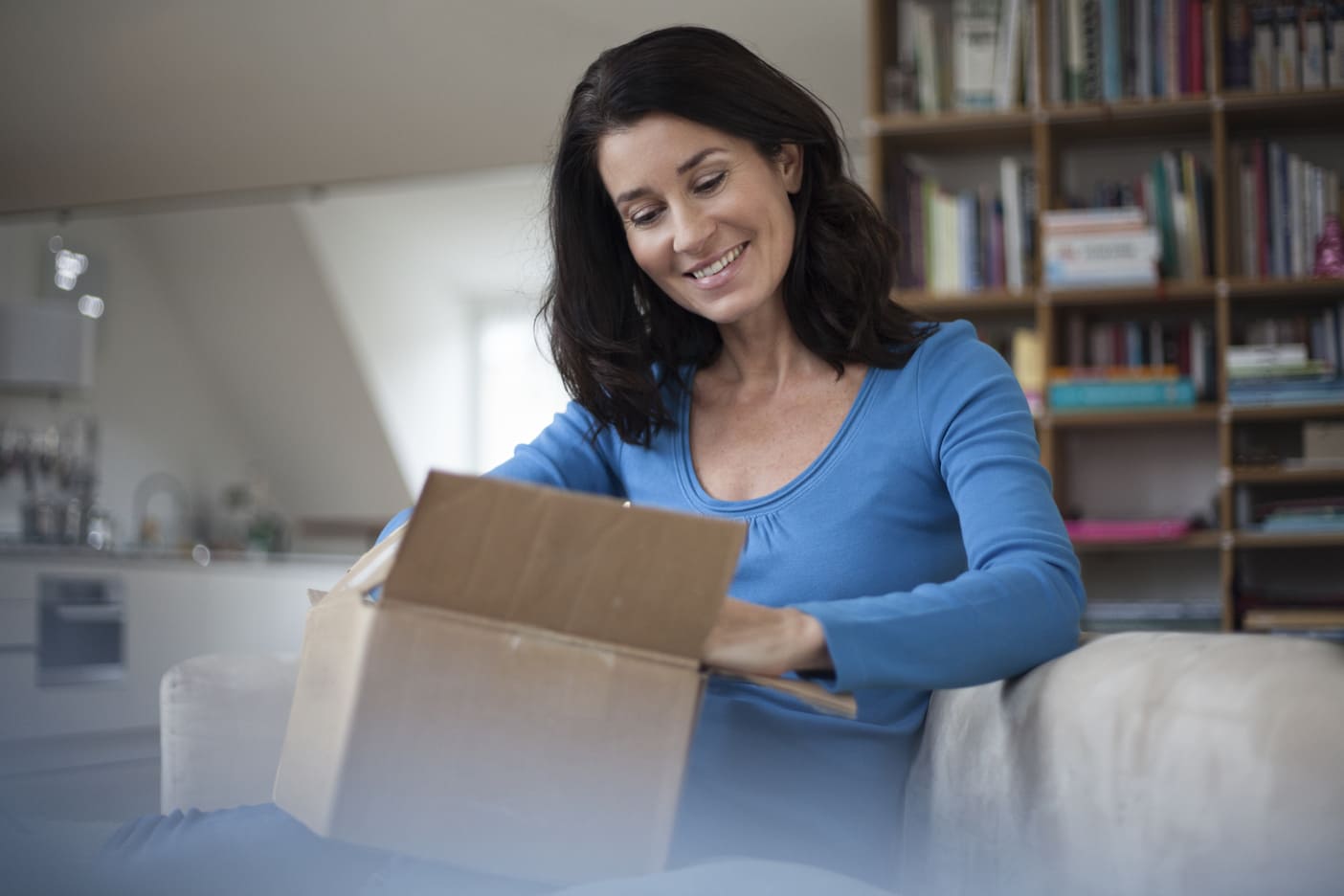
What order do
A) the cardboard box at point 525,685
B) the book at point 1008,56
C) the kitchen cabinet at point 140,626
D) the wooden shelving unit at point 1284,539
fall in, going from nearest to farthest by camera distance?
the cardboard box at point 525,685, the wooden shelving unit at point 1284,539, the book at point 1008,56, the kitchen cabinet at point 140,626

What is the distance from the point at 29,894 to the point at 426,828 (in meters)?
0.29

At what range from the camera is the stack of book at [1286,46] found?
11.1ft

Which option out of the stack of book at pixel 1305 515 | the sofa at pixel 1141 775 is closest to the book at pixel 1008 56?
the stack of book at pixel 1305 515

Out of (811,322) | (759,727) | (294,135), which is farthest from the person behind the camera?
(294,135)

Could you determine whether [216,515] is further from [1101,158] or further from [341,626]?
[341,626]

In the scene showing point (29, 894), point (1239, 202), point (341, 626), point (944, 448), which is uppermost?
point (1239, 202)

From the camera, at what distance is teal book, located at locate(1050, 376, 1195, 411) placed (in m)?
3.37

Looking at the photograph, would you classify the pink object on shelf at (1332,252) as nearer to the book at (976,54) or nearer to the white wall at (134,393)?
the book at (976,54)

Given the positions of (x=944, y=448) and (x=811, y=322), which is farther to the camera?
(x=811, y=322)

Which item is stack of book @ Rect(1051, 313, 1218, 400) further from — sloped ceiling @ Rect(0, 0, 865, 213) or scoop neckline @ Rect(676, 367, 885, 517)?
scoop neckline @ Rect(676, 367, 885, 517)

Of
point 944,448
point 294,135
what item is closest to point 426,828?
point 944,448

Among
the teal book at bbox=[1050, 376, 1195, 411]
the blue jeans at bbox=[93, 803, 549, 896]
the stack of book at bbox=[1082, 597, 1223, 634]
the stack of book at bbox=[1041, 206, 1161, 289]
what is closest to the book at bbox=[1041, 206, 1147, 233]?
the stack of book at bbox=[1041, 206, 1161, 289]

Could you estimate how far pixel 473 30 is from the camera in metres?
4.61

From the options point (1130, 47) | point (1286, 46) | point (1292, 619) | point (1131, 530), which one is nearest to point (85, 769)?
point (1131, 530)
